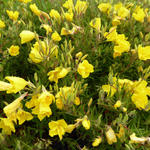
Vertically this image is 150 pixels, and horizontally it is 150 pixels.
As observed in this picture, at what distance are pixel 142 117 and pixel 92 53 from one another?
2.15 feet

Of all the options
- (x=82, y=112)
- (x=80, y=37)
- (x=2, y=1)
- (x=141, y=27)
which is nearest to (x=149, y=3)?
(x=141, y=27)

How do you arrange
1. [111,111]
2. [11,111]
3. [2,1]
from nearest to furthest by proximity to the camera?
[11,111] → [111,111] → [2,1]

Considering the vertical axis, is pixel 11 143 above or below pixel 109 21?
below

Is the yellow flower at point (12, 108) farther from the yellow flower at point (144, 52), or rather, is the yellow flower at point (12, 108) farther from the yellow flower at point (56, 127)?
the yellow flower at point (144, 52)

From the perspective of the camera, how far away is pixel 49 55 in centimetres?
124

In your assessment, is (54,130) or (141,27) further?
(141,27)

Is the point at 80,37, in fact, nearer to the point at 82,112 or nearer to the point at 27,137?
the point at 82,112

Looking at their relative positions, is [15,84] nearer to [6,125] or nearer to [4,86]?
[4,86]

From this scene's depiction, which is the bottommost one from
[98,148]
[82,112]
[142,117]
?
[98,148]

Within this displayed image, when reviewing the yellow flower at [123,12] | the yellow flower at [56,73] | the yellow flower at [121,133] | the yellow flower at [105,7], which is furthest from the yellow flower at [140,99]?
the yellow flower at [105,7]

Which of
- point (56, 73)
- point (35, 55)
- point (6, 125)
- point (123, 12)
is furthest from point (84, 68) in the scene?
point (123, 12)

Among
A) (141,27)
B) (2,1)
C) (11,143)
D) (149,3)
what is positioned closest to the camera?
(11,143)

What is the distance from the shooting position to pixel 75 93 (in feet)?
→ 3.66

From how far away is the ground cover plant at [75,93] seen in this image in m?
1.10
